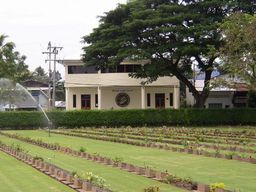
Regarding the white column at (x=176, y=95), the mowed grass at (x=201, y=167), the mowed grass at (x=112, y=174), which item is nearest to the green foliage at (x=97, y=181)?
the mowed grass at (x=112, y=174)

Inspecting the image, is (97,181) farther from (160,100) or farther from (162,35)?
(160,100)

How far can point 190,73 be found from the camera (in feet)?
189

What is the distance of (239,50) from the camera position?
129 ft

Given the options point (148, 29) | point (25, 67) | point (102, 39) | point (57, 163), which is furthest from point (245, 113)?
point (57, 163)

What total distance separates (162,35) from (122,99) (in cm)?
1823

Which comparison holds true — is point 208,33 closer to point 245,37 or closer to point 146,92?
point 245,37

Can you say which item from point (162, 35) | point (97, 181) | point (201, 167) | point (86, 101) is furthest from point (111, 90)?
point (97, 181)

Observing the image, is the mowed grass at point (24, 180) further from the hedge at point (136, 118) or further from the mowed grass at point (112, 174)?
the hedge at point (136, 118)

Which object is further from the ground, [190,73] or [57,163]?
[190,73]

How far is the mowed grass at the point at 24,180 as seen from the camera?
13.5 metres

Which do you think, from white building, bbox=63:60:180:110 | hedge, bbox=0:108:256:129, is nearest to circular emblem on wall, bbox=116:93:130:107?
white building, bbox=63:60:180:110

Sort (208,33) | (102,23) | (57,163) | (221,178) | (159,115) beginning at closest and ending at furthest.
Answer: (221,178) < (57,163) < (208,33) < (159,115) < (102,23)

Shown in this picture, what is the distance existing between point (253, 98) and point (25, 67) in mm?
27343

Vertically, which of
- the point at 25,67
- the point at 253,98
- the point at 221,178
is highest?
the point at 25,67
